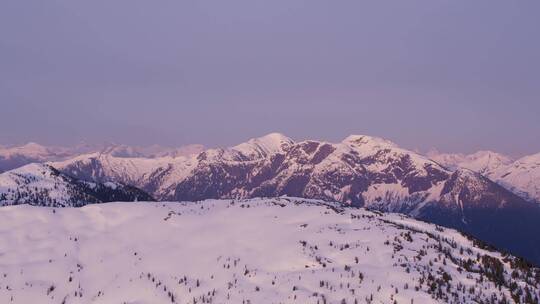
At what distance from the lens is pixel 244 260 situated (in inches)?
2559

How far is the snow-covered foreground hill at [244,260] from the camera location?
181 ft

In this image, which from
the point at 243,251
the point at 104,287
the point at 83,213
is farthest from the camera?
the point at 83,213

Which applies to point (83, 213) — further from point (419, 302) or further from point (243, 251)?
point (419, 302)

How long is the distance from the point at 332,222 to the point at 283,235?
8770mm

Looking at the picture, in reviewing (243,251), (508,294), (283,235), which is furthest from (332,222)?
(508,294)

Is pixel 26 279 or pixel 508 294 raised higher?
pixel 508 294

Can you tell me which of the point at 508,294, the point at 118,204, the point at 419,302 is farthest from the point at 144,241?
the point at 508,294

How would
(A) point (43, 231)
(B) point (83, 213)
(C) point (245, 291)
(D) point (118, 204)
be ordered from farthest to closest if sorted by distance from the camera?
(D) point (118, 204) < (B) point (83, 213) < (A) point (43, 231) < (C) point (245, 291)

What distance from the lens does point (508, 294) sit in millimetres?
53594

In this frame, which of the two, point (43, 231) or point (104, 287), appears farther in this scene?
point (43, 231)

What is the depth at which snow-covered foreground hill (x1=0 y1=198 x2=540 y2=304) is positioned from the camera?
55.1m

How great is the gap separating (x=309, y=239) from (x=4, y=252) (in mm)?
33980

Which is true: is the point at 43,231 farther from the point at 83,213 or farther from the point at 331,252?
the point at 331,252

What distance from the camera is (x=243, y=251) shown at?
68.0m
